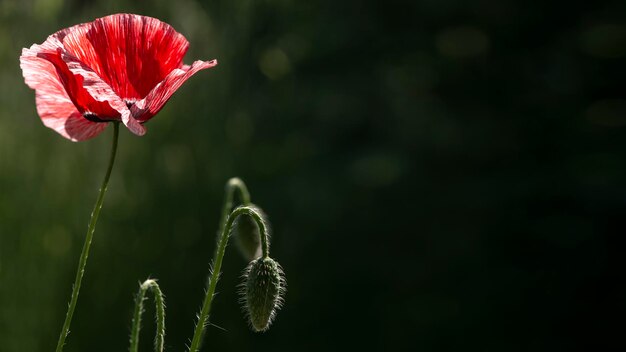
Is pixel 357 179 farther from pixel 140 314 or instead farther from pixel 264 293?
pixel 140 314

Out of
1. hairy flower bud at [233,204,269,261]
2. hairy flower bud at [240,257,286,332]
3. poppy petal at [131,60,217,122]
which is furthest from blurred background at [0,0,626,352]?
poppy petal at [131,60,217,122]

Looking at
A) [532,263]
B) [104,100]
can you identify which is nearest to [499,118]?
[532,263]

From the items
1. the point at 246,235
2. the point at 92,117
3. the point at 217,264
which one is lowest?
the point at 246,235

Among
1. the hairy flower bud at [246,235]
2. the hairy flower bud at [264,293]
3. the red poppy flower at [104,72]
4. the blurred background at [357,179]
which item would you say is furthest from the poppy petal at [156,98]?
the blurred background at [357,179]

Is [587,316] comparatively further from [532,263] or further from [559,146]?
[559,146]

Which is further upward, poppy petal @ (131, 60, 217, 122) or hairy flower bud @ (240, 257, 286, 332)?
poppy petal @ (131, 60, 217, 122)

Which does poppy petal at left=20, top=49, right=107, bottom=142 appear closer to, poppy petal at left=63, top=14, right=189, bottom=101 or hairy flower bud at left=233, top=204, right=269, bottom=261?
poppy petal at left=63, top=14, right=189, bottom=101

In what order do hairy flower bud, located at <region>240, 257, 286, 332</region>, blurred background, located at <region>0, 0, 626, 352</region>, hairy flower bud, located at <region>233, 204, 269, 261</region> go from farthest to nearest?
blurred background, located at <region>0, 0, 626, 352</region> → hairy flower bud, located at <region>233, 204, 269, 261</region> → hairy flower bud, located at <region>240, 257, 286, 332</region>

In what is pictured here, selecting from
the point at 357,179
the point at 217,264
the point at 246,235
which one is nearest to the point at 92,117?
the point at 217,264
